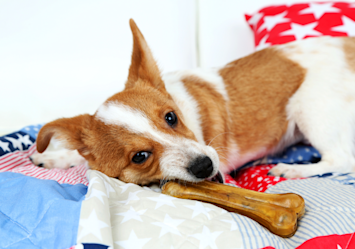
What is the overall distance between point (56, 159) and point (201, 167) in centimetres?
122

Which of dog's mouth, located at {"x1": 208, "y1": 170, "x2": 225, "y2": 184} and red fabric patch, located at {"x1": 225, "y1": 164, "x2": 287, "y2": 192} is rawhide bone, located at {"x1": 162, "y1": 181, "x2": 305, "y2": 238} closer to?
dog's mouth, located at {"x1": 208, "y1": 170, "x2": 225, "y2": 184}

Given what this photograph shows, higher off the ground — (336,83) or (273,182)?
(336,83)

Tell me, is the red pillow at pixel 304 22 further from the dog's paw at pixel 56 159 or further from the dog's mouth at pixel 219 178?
the dog's paw at pixel 56 159

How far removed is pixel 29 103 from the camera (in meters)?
3.12

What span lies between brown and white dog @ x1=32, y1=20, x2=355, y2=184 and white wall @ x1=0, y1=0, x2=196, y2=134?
1.16 meters

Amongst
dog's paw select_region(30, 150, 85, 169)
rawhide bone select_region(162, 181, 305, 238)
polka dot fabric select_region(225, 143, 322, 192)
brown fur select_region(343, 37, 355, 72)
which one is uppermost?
brown fur select_region(343, 37, 355, 72)

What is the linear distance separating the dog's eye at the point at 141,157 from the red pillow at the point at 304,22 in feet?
6.44

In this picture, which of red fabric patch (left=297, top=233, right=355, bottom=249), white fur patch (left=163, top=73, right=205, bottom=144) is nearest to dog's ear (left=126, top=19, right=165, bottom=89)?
white fur patch (left=163, top=73, right=205, bottom=144)

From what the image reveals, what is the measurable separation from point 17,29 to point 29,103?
843 millimetres

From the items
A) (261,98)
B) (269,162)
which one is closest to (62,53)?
(261,98)

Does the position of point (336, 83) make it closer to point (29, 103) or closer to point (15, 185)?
point (15, 185)

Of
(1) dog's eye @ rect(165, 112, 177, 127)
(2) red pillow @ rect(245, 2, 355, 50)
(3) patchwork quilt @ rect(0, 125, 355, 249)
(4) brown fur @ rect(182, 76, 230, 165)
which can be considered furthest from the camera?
(2) red pillow @ rect(245, 2, 355, 50)

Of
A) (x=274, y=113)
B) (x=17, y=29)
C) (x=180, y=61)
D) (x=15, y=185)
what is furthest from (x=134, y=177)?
(x=17, y=29)

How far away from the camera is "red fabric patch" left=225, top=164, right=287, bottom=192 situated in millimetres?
1672
